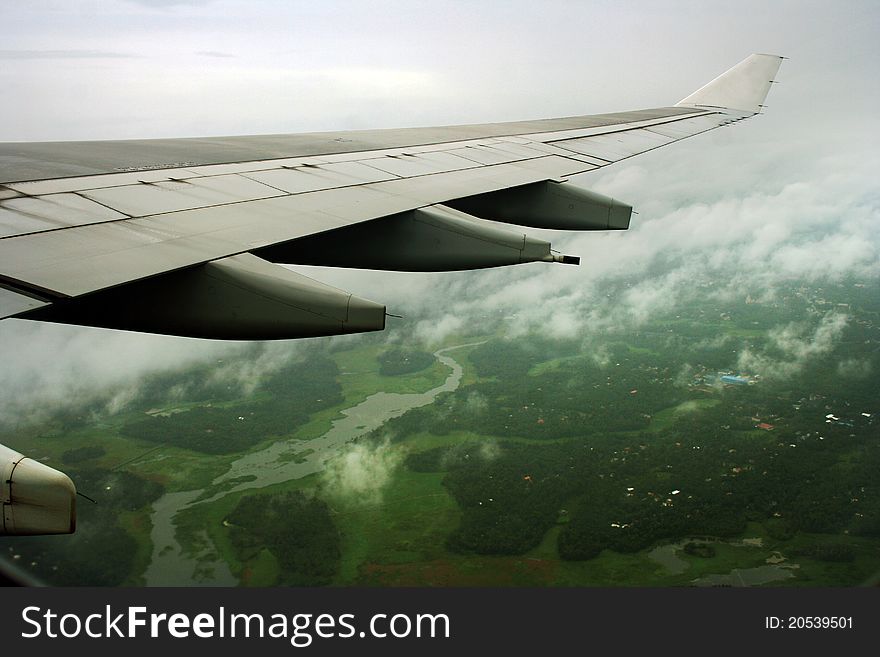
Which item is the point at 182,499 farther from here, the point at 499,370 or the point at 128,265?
the point at 128,265

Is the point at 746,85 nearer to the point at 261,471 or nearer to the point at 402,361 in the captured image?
the point at 261,471

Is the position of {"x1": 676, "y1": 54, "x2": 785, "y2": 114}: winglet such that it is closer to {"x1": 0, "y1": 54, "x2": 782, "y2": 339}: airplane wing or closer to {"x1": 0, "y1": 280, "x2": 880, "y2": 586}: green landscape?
{"x1": 0, "y1": 54, "x2": 782, "y2": 339}: airplane wing

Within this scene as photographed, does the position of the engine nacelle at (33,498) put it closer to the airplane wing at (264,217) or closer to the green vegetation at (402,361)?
the airplane wing at (264,217)

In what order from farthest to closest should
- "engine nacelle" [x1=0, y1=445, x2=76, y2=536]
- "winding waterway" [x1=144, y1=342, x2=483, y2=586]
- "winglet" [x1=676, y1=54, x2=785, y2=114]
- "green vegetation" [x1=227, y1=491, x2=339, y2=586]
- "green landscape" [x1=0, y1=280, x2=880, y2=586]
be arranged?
"green landscape" [x1=0, y1=280, x2=880, y2=586] < "green vegetation" [x1=227, y1=491, x2=339, y2=586] < "winding waterway" [x1=144, y1=342, x2=483, y2=586] < "winglet" [x1=676, y1=54, x2=785, y2=114] < "engine nacelle" [x1=0, y1=445, x2=76, y2=536]

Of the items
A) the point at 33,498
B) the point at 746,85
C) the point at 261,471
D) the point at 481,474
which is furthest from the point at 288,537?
the point at 33,498

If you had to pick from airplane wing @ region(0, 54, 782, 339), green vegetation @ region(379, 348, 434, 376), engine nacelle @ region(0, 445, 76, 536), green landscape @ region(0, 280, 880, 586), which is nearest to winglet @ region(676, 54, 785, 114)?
airplane wing @ region(0, 54, 782, 339)

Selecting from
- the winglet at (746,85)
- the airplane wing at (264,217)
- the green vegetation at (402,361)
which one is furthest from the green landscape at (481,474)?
the airplane wing at (264,217)
